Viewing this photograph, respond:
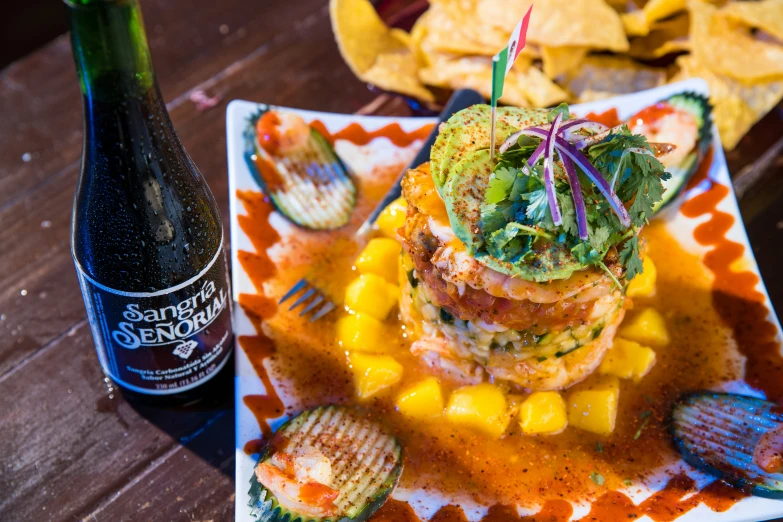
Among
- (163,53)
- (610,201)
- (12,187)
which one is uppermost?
(610,201)

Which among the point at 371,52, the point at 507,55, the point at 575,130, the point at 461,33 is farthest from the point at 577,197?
the point at 371,52

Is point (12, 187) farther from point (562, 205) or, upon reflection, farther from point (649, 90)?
point (649, 90)

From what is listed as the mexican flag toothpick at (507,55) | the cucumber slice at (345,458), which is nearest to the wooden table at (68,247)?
the cucumber slice at (345,458)

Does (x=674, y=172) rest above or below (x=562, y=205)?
below

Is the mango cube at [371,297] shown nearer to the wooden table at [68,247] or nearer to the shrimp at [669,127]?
the wooden table at [68,247]

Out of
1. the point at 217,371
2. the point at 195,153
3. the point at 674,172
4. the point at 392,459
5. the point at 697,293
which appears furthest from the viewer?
the point at 195,153

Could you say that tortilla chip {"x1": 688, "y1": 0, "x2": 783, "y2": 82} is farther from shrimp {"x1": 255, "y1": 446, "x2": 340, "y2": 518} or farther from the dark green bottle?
shrimp {"x1": 255, "y1": 446, "x2": 340, "y2": 518}

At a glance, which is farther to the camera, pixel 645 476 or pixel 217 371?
pixel 217 371

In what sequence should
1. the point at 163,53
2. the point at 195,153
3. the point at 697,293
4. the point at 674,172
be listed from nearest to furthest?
the point at 697,293, the point at 674,172, the point at 195,153, the point at 163,53

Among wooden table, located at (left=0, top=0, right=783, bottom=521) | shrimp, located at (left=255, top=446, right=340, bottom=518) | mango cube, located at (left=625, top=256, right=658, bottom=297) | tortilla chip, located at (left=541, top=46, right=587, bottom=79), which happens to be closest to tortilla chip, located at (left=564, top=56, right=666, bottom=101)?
tortilla chip, located at (left=541, top=46, right=587, bottom=79)

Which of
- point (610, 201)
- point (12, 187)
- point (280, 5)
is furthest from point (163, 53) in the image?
point (610, 201)
